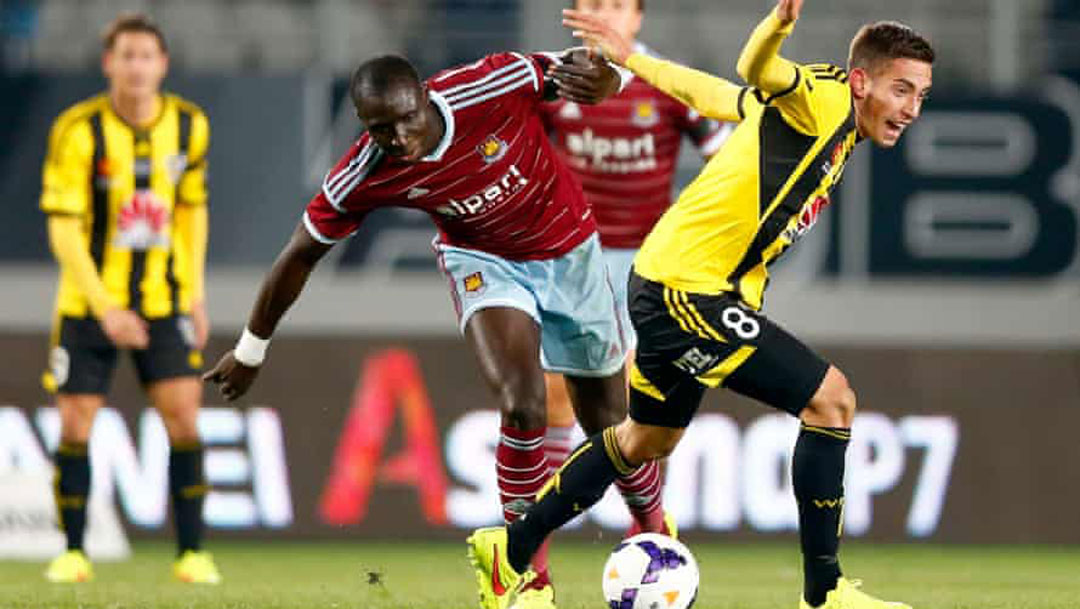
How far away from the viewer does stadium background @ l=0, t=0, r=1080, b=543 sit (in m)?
10.7

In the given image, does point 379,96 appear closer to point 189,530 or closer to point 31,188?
point 189,530

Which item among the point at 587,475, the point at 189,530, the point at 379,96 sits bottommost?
the point at 189,530

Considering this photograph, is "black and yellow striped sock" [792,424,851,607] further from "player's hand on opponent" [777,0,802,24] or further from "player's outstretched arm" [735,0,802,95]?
"player's hand on opponent" [777,0,802,24]

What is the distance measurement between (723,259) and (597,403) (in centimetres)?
111

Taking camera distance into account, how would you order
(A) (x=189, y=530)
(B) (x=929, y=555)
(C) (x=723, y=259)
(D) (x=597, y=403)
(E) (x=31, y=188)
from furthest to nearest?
1. (E) (x=31, y=188)
2. (B) (x=929, y=555)
3. (A) (x=189, y=530)
4. (D) (x=597, y=403)
5. (C) (x=723, y=259)

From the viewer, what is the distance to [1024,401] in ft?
36.2

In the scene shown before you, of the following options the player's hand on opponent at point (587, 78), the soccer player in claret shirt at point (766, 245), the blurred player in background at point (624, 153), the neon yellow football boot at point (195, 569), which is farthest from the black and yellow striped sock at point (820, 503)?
the neon yellow football boot at point (195, 569)

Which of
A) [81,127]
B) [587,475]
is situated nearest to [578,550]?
[81,127]

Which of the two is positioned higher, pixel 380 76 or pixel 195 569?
pixel 380 76

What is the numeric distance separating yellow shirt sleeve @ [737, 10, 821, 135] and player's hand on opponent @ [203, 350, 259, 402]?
1.79 metres

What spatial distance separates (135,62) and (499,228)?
2475 mm

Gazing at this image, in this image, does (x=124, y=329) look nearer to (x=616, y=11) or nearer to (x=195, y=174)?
(x=195, y=174)

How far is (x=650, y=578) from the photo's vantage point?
20.1ft

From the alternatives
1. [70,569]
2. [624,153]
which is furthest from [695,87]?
[70,569]
